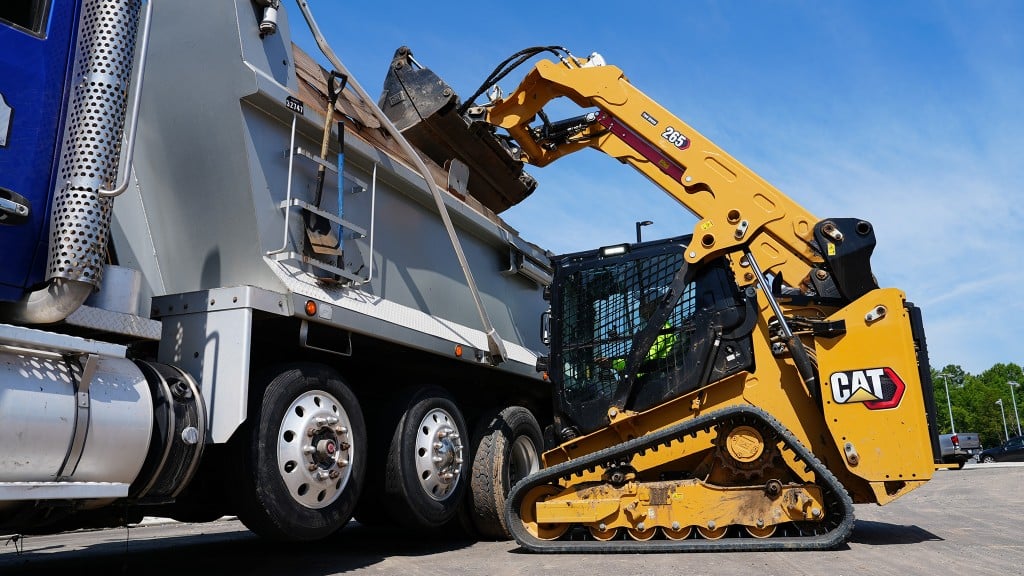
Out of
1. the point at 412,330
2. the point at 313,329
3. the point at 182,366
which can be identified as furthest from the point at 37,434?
the point at 412,330

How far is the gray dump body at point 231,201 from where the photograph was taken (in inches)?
167

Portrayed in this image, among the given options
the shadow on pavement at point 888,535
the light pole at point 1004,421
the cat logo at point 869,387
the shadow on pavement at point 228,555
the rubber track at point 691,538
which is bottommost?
the shadow on pavement at point 228,555

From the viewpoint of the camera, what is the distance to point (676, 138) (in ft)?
22.7

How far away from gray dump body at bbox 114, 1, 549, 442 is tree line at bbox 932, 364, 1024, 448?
226ft

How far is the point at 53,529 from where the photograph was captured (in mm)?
3832

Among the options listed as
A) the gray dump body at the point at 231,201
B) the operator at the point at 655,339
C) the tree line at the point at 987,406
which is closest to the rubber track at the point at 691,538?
the operator at the point at 655,339

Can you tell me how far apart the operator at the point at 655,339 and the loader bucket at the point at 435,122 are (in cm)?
208

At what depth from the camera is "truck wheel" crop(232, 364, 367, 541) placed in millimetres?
4195

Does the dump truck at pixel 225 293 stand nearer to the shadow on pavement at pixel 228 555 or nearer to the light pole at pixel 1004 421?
the shadow on pavement at pixel 228 555

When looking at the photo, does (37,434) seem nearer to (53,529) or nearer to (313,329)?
(53,529)

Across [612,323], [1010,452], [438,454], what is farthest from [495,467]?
[1010,452]

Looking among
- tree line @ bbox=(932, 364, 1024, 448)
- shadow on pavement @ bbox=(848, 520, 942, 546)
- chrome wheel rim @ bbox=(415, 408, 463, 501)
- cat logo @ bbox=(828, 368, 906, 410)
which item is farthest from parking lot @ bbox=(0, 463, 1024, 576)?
tree line @ bbox=(932, 364, 1024, 448)

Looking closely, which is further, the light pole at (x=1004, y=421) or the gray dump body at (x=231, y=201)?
the light pole at (x=1004, y=421)

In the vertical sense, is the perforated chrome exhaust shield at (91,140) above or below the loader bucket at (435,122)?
below
